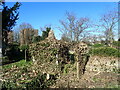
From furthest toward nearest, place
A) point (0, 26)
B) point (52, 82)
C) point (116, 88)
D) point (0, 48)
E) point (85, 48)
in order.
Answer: point (0, 48) → point (0, 26) → point (85, 48) → point (52, 82) → point (116, 88)

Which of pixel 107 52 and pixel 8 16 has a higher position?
pixel 8 16

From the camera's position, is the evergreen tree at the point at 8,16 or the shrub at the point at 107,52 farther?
the evergreen tree at the point at 8,16

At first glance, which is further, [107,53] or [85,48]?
[107,53]

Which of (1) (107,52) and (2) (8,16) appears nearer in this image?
(1) (107,52)

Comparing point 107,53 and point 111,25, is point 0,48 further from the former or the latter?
point 111,25

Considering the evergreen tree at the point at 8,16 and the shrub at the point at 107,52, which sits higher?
the evergreen tree at the point at 8,16

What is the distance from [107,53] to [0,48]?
10419 millimetres

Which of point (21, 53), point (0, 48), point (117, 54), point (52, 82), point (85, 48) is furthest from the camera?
point (21, 53)

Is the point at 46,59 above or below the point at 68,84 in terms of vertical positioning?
above

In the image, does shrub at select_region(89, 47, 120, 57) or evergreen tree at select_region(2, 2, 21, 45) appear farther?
evergreen tree at select_region(2, 2, 21, 45)

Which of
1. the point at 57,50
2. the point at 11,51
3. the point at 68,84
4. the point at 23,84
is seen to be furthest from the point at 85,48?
the point at 11,51

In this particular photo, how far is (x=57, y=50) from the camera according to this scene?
5.64 m

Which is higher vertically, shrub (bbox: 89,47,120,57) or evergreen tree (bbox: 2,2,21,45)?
evergreen tree (bbox: 2,2,21,45)

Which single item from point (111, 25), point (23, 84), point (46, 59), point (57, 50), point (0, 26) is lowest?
point (23, 84)
